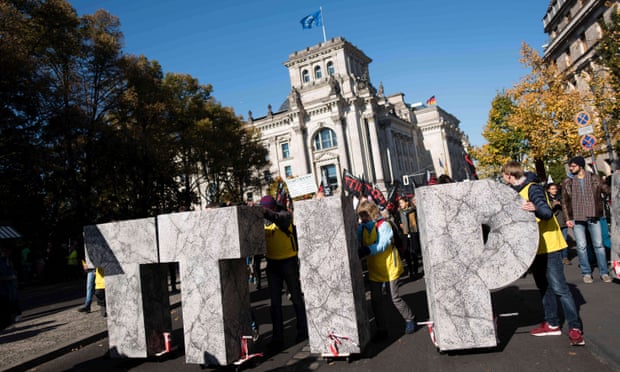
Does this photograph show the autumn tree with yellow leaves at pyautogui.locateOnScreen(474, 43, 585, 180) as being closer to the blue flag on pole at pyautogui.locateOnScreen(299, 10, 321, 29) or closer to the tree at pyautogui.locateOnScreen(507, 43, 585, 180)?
the tree at pyautogui.locateOnScreen(507, 43, 585, 180)

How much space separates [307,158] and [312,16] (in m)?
19.7

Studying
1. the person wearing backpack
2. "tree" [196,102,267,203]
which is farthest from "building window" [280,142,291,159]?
the person wearing backpack

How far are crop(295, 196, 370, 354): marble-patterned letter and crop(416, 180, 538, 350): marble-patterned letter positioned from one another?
925mm

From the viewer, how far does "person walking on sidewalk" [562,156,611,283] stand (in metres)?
7.36

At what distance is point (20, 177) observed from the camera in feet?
63.7

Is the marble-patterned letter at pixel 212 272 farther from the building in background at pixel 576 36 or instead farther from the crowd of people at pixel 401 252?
the building in background at pixel 576 36

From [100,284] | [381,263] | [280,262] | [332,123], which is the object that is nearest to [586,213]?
[381,263]

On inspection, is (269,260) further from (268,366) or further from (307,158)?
(307,158)

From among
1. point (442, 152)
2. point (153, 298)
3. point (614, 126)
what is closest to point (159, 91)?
point (153, 298)

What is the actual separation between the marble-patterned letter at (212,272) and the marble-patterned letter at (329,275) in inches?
28.7

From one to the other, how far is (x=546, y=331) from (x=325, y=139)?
58004 millimetres

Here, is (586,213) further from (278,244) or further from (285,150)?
(285,150)

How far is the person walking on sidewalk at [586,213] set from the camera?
7355 millimetres

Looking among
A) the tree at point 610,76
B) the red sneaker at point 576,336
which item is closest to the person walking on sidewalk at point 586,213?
the red sneaker at point 576,336
